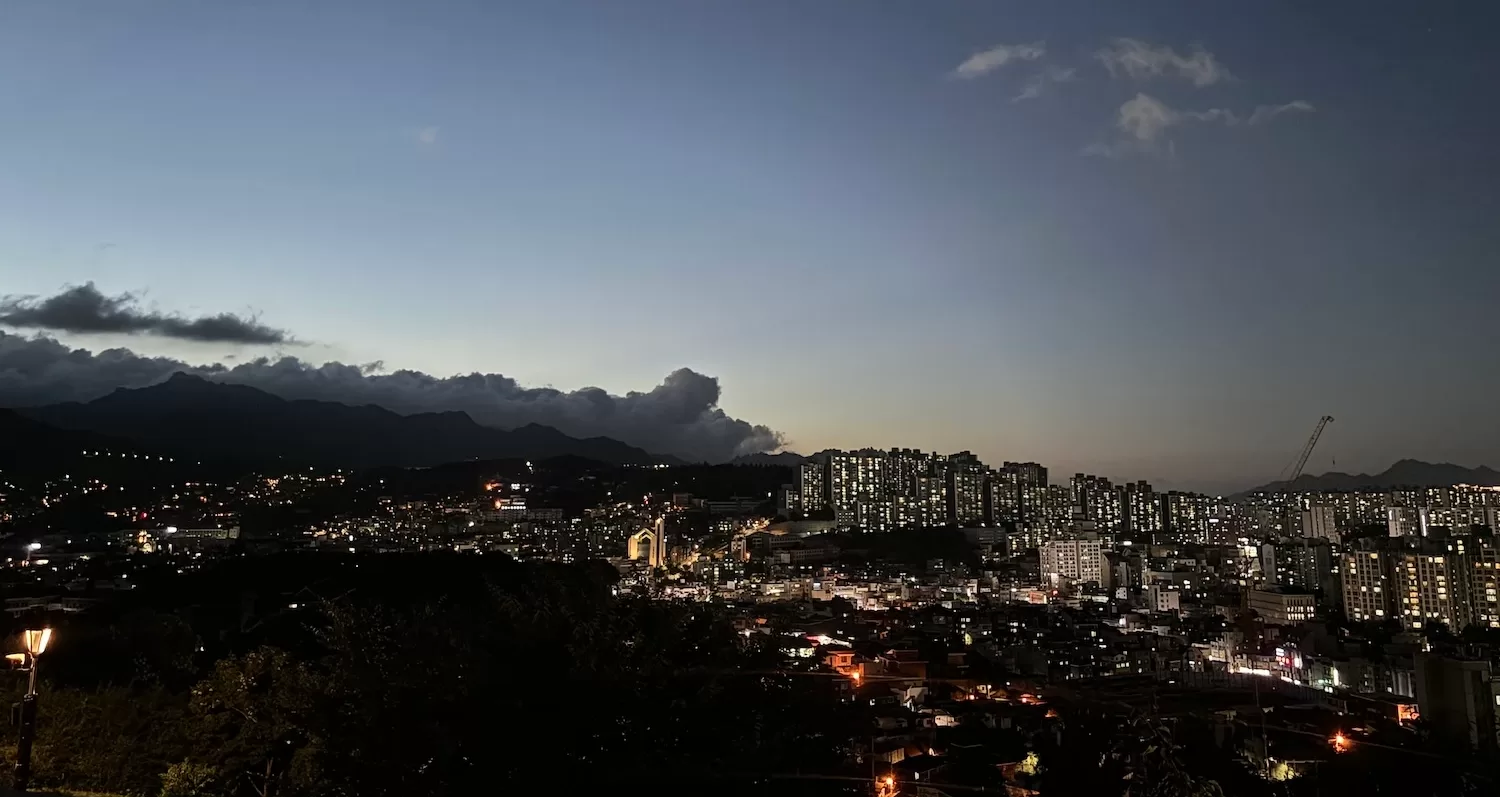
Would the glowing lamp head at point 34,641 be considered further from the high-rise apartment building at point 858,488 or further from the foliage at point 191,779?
the high-rise apartment building at point 858,488

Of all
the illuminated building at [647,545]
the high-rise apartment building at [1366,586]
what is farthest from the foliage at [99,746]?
the illuminated building at [647,545]

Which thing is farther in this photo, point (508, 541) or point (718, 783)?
point (508, 541)

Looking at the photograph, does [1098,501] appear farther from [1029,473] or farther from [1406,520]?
[1406,520]

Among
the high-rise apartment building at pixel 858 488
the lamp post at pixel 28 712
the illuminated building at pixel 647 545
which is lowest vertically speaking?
the illuminated building at pixel 647 545

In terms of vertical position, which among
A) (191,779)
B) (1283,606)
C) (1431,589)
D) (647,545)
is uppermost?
(191,779)

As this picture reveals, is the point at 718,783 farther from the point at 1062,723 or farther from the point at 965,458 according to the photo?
the point at 965,458

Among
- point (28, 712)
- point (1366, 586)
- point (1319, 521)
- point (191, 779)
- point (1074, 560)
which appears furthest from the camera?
point (1319, 521)

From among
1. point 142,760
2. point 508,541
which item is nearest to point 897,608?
point 508,541

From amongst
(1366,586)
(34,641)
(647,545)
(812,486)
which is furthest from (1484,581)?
(812,486)

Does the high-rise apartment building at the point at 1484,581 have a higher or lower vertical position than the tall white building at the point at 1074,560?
higher

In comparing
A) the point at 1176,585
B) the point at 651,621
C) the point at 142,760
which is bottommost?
the point at 1176,585

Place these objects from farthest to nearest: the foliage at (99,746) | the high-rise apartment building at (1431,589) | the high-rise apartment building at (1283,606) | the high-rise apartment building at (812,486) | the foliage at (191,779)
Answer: the high-rise apartment building at (812,486)
the high-rise apartment building at (1283,606)
the high-rise apartment building at (1431,589)
the foliage at (99,746)
the foliage at (191,779)
